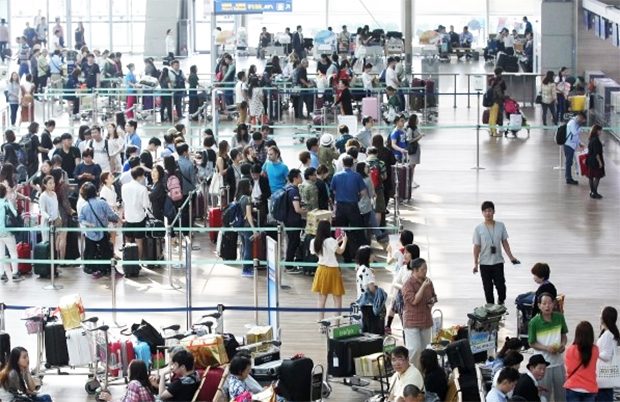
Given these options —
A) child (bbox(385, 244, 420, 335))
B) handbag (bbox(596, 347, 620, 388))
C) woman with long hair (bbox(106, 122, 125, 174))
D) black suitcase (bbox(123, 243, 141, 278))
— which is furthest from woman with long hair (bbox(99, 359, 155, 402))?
woman with long hair (bbox(106, 122, 125, 174))

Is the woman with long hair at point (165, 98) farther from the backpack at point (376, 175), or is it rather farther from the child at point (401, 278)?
the child at point (401, 278)

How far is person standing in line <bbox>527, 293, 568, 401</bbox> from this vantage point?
12.4m

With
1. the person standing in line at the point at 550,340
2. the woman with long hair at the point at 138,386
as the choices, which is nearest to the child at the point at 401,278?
the person standing in line at the point at 550,340

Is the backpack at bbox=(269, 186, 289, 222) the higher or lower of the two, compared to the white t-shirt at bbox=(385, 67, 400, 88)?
lower

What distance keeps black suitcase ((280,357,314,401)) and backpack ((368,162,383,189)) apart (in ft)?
24.3

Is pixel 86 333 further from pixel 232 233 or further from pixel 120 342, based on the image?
pixel 232 233

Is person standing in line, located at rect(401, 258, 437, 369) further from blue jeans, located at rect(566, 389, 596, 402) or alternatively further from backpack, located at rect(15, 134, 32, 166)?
backpack, located at rect(15, 134, 32, 166)

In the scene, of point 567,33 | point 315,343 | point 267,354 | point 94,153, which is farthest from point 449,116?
point 267,354

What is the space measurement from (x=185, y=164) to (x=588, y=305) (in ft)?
20.3

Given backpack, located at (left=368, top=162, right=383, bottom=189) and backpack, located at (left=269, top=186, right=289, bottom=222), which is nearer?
backpack, located at (left=269, top=186, right=289, bottom=222)

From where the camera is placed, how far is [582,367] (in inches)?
472

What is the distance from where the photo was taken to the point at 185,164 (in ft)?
65.4

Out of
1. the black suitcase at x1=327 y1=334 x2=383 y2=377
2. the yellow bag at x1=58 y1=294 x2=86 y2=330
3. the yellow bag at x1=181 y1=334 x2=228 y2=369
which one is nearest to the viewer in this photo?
the yellow bag at x1=181 y1=334 x2=228 y2=369

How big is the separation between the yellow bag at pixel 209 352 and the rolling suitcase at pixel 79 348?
49.4 inches
